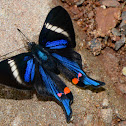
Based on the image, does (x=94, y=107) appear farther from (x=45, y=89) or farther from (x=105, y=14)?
(x=105, y=14)

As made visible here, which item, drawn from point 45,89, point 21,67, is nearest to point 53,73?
point 45,89

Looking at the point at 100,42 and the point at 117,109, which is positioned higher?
the point at 100,42

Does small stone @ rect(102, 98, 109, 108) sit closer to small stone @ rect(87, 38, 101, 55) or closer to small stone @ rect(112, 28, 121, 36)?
small stone @ rect(87, 38, 101, 55)

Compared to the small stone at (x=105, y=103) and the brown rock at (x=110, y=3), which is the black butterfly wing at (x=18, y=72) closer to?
the small stone at (x=105, y=103)

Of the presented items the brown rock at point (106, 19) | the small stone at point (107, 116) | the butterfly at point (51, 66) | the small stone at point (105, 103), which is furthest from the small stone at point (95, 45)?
the small stone at point (107, 116)

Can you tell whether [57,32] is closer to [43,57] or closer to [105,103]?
[43,57]
